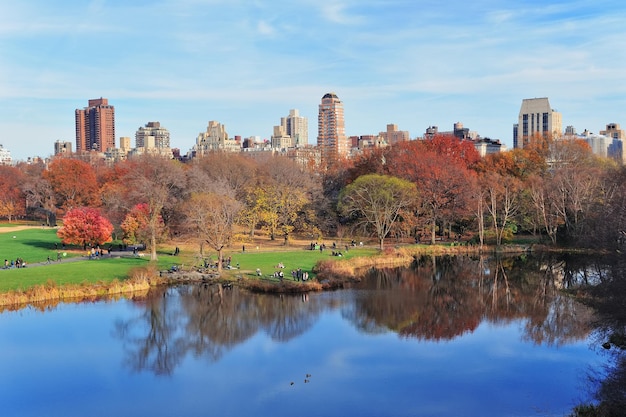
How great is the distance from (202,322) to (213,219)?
36.8 ft

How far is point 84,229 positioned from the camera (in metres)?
45.4

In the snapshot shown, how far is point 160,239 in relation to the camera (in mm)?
46344

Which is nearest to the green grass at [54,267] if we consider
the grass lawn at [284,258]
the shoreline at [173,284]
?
the shoreline at [173,284]

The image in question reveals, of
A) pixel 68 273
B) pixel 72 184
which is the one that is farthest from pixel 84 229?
pixel 72 184

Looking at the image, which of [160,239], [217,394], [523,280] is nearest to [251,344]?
[217,394]

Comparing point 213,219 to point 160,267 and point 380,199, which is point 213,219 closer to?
point 160,267

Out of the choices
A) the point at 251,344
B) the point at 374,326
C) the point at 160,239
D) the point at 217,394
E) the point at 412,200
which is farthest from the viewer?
the point at 412,200

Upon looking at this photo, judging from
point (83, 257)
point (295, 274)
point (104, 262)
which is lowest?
point (295, 274)

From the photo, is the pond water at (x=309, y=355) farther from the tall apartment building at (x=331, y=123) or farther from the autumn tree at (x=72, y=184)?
the tall apartment building at (x=331, y=123)

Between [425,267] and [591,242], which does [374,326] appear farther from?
[591,242]

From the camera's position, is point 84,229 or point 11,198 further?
point 11,198

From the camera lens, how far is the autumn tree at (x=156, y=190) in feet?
140

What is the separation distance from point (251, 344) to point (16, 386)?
8583 mm

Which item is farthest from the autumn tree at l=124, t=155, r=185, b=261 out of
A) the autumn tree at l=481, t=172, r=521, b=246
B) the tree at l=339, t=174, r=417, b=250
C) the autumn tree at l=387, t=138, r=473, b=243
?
the autumn tree at l=481, t=172, r=521, b=246
